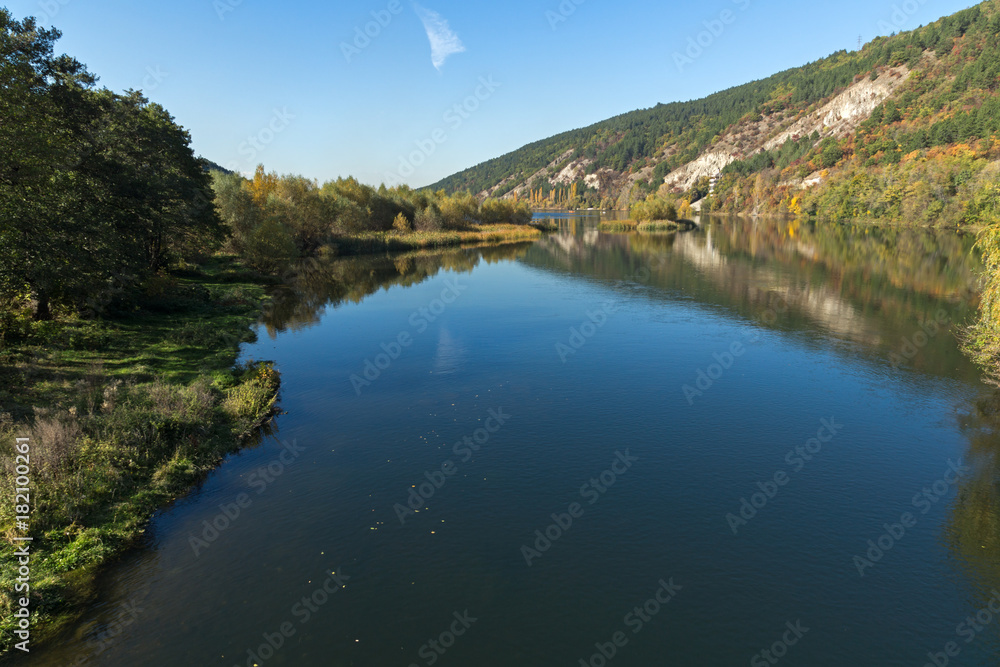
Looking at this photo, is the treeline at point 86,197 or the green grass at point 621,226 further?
the green grass at point 621,226

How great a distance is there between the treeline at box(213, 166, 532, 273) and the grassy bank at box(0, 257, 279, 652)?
1355 inches

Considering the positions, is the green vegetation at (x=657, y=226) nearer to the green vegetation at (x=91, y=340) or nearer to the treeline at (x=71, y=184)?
the green vegetation at (x=91, y=340)

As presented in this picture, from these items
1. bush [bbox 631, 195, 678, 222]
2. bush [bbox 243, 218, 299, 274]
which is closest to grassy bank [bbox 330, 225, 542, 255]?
bush [bbox 243, 218, 299, 274]

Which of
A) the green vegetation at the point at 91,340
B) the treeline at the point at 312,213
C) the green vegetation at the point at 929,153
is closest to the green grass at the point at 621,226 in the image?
the treeline at the point at 312,213

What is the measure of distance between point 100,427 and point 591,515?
1824 centimetres

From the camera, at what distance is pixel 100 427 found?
61.8 ft

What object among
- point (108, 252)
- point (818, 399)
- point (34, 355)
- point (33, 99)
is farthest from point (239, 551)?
point (818, 399)

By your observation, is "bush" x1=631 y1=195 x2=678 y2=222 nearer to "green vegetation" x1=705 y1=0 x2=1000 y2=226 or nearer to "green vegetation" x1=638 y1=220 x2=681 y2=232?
"green vegetation" x1=638 y1=220 x2=681 y2=232

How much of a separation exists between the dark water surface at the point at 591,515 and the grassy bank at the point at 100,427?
3.44ft

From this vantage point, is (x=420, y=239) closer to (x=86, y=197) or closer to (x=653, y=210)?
(x=653, y=210)

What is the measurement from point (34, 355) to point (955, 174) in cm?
15338

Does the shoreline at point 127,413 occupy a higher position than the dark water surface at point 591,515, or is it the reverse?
the shoreline at point 127,413

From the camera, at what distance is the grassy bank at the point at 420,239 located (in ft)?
323

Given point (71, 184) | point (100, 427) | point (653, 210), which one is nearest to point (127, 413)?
point (100, 427)
